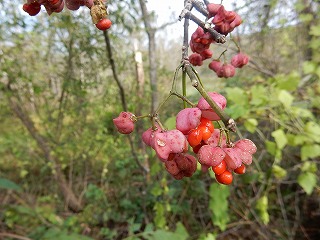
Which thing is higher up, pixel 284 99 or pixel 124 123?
pixel 284 99

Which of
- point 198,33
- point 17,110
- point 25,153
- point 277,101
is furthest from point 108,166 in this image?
point 198,33

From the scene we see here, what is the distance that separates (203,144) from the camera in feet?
2.33

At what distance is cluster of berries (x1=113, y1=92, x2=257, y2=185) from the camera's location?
657 mm

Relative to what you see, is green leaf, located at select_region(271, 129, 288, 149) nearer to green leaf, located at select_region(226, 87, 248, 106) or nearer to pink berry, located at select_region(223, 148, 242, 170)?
green leaf, located at select_region(226, 87, 248, 106)

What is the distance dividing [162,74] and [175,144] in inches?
153

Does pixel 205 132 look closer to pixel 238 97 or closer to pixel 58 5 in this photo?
pixel 58 5

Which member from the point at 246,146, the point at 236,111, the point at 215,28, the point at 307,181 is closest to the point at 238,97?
the point at 236,111

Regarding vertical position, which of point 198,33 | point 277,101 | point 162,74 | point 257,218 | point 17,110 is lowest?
point 257,218

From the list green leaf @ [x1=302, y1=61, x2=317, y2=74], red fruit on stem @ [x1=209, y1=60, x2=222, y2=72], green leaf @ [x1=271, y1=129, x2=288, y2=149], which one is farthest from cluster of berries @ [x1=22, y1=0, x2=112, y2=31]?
green leaf @ [x1=302, y1=61, x2=317, y2=74]

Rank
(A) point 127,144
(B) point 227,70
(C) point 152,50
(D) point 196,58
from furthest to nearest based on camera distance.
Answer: (A) point 127,144, (C) point 152,50, (B) point 227,70, (D) point 196,58

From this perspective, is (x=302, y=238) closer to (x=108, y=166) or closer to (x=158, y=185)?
(x=158, y=185)

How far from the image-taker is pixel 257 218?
3533 mm

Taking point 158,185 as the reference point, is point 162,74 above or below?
above

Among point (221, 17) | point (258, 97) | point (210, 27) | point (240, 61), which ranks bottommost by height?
point (210, 27)
